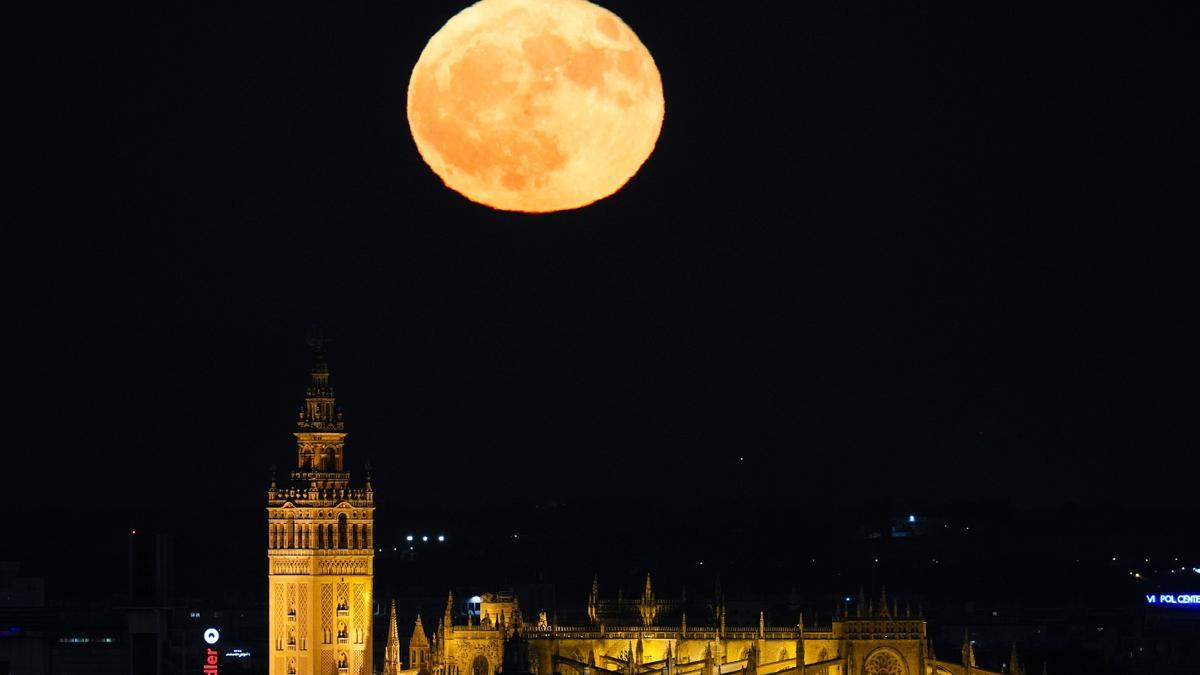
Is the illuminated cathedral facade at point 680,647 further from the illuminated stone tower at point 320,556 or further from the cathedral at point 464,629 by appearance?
the illuminated stone tower at point 320,556

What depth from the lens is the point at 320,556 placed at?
114688mm

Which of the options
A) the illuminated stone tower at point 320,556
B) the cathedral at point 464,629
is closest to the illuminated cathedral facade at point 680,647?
the cathedral at point 464,629

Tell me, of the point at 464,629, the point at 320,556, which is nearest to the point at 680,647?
the point at 464,629

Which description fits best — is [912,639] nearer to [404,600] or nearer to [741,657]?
[741,657]

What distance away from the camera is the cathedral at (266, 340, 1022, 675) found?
104500 millimetres

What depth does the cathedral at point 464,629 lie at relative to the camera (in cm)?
10450

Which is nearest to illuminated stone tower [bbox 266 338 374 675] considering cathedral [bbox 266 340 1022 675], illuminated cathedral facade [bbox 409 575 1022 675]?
cathedral [bbox 266 340 1022 675]

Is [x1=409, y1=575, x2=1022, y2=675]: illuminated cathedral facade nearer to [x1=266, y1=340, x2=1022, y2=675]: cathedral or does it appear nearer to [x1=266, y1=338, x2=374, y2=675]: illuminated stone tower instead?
[x1=266, y1=340, x2=1022, y2=675]: cathedral

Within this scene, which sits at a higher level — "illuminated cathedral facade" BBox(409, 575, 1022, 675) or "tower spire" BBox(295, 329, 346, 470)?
"tower spire" BBox(295, 329, 346, 470)

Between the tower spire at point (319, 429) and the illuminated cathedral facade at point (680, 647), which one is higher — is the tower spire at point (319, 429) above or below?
above

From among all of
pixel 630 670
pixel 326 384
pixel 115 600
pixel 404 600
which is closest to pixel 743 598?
pixel 404 600

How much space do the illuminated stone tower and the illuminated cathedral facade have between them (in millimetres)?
3025

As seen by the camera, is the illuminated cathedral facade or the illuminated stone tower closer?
the illuminated cathedral facade

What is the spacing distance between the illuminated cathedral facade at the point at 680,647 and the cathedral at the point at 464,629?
0.05 meters
